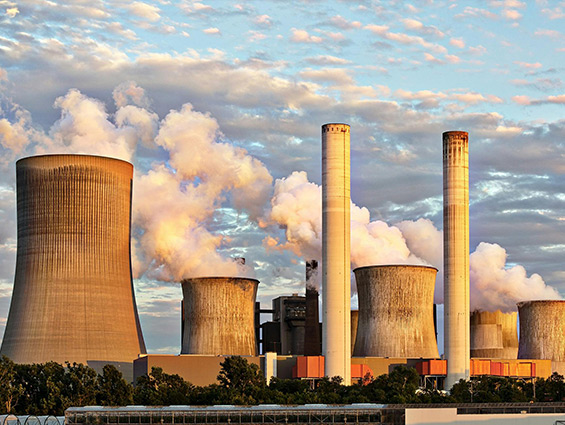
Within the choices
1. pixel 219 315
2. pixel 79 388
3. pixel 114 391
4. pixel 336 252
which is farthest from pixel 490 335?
pixel 79 388

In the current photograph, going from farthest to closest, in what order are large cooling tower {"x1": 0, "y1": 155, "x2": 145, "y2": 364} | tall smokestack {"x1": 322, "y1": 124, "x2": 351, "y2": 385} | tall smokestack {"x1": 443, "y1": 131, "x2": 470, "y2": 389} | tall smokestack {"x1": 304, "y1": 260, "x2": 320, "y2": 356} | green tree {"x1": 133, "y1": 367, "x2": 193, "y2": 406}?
1. tall smokestack {"x1": 304, "y1": 260, "x2": 320, "y2": 356}
2. tall smokestack {"x1": 443, "y1": 131, "x2": 470, "y2": 389}
3. tall smokestack {"x1": 322, "y1": 124, "x2": 351, "y2": 385}
4. large cooling tower {"x1": 0, "y1": 155, "x2": 145, "y2": 364}
5. green tree {"x1": 133, "y1": 367, "x2": 193, "y2": 406}

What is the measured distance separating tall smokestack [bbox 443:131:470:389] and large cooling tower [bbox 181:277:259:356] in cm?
1247

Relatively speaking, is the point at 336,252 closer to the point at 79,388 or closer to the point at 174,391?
the point at 174,391

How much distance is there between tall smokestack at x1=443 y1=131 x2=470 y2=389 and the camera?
64.4 metres

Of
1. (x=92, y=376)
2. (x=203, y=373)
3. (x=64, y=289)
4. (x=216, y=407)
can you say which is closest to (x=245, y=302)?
(x=203, y=373)

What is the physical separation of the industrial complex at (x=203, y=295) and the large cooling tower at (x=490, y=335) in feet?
32.6

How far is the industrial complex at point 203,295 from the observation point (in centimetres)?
5672

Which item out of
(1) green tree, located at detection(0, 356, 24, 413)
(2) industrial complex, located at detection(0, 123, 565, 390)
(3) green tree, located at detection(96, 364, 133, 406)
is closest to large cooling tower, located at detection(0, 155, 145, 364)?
(2) industrial complex, located at detection(0, 123, 565, 390)

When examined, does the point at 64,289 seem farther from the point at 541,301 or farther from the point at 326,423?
the point at 541,301

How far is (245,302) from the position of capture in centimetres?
6309

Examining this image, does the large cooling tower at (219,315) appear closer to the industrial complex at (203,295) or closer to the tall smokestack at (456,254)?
the industrial complex at (203,295)

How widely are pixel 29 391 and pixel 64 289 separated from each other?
24.5 ft

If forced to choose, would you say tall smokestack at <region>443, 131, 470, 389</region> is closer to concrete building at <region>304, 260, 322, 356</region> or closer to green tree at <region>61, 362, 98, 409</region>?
concrete building at <region>304, 260, 322, 356</region>

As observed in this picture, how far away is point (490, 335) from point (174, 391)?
36.1m
